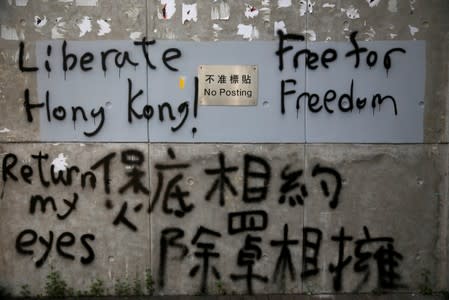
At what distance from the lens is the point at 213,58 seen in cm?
456

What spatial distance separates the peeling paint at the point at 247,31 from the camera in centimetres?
453

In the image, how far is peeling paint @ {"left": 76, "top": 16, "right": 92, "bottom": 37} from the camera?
4520 mm

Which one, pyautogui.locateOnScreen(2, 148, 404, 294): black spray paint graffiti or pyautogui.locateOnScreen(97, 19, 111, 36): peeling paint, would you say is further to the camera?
pyautogui.locateOnScreen(2, 148, 404, 294): black spray paint graffiti

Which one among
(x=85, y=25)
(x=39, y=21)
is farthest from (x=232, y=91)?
(x=39, y=21)

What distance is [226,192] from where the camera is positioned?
184 inches

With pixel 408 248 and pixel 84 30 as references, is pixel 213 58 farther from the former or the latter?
pixel 408 248

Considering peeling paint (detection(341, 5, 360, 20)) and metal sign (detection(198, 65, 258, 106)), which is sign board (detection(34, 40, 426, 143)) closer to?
metal sign (detection(198, 65, 258, 106))

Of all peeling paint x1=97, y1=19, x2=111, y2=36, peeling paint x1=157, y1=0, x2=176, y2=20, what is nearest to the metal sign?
peeling paint x1=157, y1=0, x2=176, y2=20

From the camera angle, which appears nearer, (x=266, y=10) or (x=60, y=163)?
(x=266, y=10)

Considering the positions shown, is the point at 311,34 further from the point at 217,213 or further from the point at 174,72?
the point at 217,213

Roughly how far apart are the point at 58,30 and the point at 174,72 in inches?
49.5

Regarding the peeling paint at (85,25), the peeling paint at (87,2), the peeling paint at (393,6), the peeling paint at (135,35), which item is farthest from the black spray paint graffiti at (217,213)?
the peeling paint at (393,6)

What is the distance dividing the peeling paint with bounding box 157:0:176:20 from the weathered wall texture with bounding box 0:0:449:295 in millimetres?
10

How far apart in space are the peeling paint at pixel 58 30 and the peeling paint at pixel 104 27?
1.21 feet
